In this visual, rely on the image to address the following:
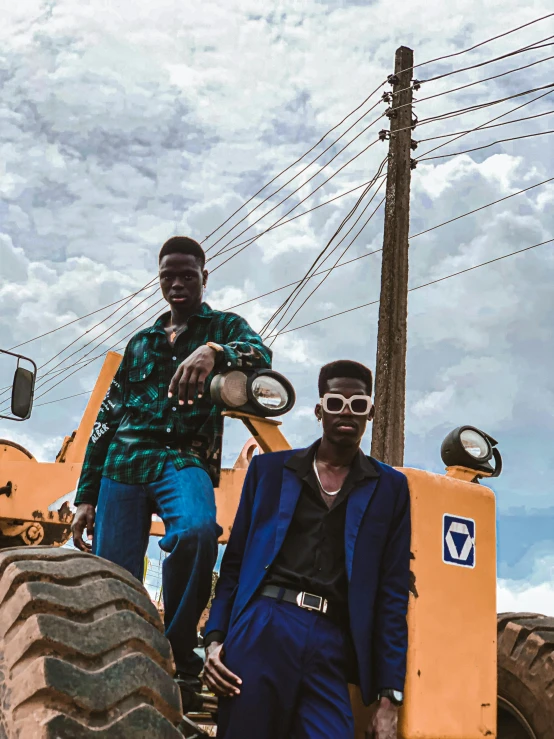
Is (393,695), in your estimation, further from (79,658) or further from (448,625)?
(79,658)

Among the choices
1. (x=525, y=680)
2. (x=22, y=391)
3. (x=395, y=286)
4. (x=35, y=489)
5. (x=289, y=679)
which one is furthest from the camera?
(x=395, y=286)

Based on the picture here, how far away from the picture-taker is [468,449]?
4.01 m

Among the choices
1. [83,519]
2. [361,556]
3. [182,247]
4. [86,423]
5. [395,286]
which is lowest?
[361,556]

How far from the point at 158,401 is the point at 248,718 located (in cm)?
137

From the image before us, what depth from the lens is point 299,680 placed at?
296cm

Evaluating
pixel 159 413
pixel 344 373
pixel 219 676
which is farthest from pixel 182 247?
pixel 219 676

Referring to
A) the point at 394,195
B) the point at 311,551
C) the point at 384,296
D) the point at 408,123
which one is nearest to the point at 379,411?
the point at 384,296

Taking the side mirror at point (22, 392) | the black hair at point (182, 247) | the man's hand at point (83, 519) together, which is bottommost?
the man's hand at point (83, 519)

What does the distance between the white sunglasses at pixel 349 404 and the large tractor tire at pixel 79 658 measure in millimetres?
921

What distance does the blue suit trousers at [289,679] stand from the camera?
2.94 meters

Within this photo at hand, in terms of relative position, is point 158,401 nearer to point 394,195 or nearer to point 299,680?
point 299,680

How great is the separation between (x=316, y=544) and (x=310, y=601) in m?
0.19

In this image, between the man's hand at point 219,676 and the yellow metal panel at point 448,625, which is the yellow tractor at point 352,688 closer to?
the yellow metal panel at point 448,625

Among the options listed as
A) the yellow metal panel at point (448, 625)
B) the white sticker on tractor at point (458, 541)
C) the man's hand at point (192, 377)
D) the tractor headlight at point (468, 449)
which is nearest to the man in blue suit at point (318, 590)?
the yellow metal panel at point (448, 625)
